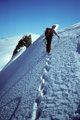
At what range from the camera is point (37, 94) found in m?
5.94

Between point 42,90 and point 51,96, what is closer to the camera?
point 51,96

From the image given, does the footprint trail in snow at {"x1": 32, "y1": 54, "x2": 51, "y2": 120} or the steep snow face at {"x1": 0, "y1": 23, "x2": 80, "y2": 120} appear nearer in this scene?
the steep snow face at {"x1": 0, "y1": 23, "x2": 80, "y2": 120}

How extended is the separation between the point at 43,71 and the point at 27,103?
102 inches

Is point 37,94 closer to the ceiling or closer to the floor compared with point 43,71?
closer to the floor

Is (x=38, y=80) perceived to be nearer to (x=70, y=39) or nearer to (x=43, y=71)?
(x=43, y=71)

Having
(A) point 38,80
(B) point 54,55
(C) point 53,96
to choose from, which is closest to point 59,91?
(C) point 53,96

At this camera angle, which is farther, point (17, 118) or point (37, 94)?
point (37, 94)

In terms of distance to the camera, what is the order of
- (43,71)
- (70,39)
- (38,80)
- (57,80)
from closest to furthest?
1. (57,80)
2. (38,80)
3. (43,71)
4. (70,39)

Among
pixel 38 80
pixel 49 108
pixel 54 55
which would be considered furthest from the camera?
pixel 54 55

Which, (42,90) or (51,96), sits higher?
(42,90)

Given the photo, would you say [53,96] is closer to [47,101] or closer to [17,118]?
[47,101]

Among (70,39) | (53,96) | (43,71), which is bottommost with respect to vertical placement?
(53,96)

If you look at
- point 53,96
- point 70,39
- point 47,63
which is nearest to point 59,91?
point 53,96

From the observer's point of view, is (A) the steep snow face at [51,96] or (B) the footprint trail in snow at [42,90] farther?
(B) the footprint trail in snow at [42,90]
